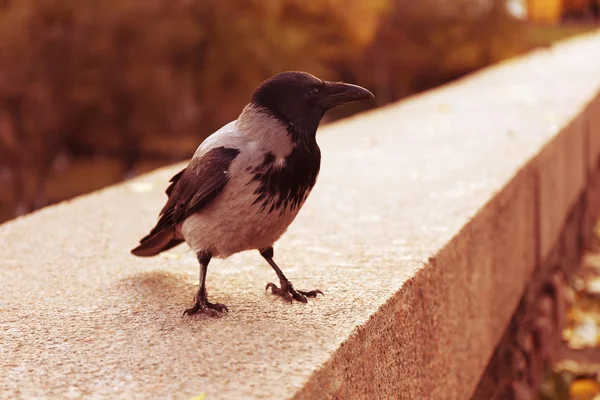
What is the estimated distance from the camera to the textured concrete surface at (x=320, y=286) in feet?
6.64

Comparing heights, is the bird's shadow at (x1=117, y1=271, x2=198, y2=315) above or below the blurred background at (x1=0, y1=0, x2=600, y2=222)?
above

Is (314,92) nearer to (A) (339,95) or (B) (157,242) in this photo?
(A) (339,95)

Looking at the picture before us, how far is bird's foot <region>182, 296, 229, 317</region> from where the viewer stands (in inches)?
94.9

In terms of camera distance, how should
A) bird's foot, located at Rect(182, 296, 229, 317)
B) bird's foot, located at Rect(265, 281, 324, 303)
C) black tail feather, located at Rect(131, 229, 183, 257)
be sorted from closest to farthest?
1. bird's foot, located at Rect(182, 296, 229, 317)
2. bird's foot, located at Rect(265, 281, 324, 303)
3. black tail feather, located at Rect(131, 229, 183, 257)

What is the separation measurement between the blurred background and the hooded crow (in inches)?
526

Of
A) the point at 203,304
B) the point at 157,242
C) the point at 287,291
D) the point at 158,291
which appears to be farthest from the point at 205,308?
the point at 157,242

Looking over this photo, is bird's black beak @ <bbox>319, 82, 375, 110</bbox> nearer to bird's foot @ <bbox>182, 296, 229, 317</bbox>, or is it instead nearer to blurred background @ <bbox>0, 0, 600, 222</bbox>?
bird's foot @ <bbox>182, 296, 229, 317</bbox>

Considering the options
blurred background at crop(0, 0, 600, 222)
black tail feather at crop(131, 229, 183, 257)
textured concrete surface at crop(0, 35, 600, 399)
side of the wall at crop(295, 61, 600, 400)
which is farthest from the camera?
blurred background at crop(0, 0, 600, 222)

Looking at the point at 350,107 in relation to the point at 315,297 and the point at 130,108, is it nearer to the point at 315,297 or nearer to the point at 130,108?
the point at 130,108

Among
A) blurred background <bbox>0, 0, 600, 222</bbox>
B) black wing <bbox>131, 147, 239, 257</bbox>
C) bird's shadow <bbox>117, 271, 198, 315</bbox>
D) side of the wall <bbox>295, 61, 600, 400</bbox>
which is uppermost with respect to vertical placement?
black wing <bbox>131, 147, 239, 257</bbox>

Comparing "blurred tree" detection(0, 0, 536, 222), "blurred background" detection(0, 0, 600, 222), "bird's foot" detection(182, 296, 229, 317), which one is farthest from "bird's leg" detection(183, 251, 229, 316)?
"blurred tree" detection(0, 0, 536, 222)

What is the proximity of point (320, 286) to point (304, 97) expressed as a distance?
730 mm

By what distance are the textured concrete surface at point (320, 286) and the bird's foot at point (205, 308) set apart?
0.13ft

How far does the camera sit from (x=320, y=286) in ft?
8.97
